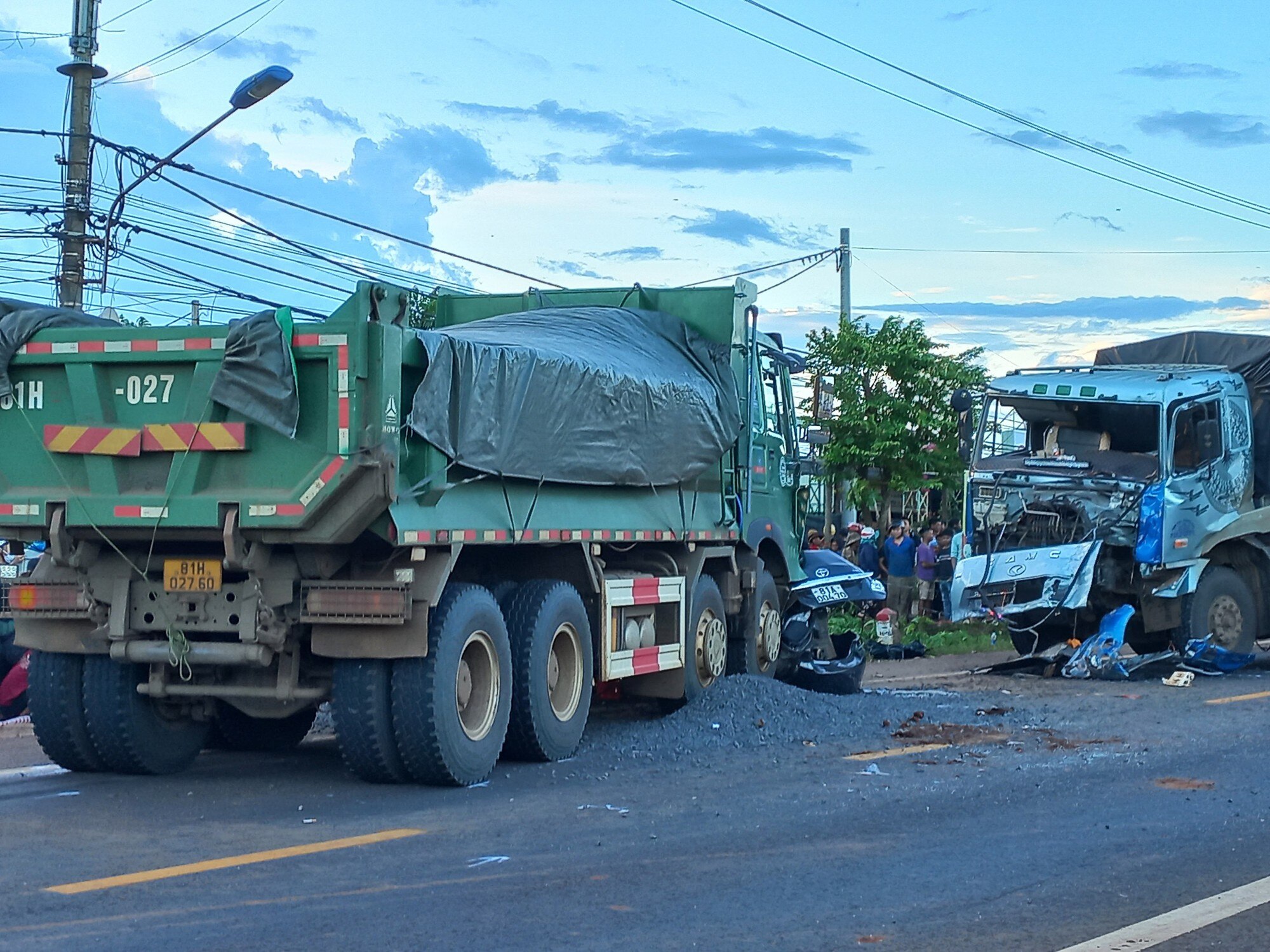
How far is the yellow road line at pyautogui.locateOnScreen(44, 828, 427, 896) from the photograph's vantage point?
21.1ft

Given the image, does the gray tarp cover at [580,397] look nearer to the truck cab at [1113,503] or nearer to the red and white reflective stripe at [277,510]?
the red and white reflective stripe at [277,510]

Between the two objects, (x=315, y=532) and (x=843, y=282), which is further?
(x=843, y=282)

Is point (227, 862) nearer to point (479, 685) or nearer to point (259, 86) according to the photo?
point (479, 685)

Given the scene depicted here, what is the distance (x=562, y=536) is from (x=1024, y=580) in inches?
277

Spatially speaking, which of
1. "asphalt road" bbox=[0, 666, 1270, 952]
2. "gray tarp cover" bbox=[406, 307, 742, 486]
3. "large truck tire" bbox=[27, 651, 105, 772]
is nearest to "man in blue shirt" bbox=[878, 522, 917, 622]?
"gray tarp cover" bbox=[406, 307, 742, 486]

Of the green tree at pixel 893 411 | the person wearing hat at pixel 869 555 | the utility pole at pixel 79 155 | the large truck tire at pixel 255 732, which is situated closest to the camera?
the large truck tire at pixel 255 732

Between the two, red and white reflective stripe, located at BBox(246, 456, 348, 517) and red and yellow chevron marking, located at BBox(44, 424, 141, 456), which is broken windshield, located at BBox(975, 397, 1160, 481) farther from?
red and yellow chevron marking, located at BBox(44, 424, 141, 456)

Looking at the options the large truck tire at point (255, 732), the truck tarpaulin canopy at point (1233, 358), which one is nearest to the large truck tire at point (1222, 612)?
the truck tarpaulin canopy at point (1233, 358)

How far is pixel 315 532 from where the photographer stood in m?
8.20

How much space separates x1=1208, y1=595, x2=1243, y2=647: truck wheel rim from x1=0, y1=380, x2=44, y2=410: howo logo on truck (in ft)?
39.0

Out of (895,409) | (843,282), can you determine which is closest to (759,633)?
(895,409)

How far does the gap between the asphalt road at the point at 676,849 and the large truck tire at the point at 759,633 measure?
2.26 metres

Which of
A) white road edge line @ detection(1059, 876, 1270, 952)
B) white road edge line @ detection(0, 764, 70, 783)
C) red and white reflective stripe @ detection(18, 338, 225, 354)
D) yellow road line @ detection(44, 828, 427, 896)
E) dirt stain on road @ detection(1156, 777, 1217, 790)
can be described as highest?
red and white reflective stripe @ detection(18, 338, 225, 354)

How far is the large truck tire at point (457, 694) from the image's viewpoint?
858 centimetres
